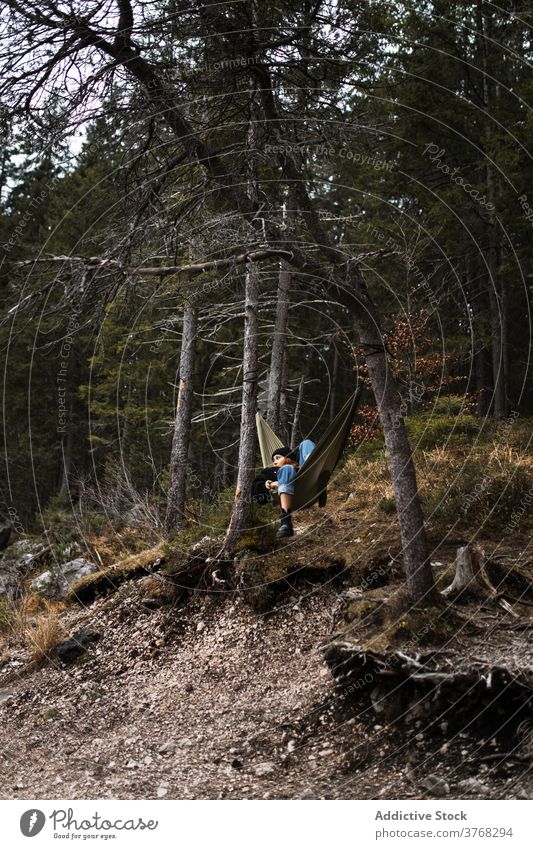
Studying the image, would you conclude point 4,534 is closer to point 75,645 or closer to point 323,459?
point 75,645

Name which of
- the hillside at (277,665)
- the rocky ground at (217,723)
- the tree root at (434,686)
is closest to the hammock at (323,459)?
the hillside at (277,665)

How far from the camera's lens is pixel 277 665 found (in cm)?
682

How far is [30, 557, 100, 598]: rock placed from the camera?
1048 cm


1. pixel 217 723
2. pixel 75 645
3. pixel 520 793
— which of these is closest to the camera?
pixel 520 793

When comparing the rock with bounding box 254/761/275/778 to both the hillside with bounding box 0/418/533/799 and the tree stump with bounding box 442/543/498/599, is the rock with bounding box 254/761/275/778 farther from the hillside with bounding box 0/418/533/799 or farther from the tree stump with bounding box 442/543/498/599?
the tree stump with bounding box 442/543/498/599

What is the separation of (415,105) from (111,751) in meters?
11.9

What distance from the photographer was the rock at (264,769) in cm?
518

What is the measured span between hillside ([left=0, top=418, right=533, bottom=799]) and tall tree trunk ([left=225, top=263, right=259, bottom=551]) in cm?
26

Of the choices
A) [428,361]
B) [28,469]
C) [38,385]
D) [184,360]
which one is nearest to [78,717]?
[184,360]

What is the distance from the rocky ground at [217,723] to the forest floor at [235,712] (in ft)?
0.05

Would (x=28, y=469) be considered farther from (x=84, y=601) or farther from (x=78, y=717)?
(x=78, y=717)

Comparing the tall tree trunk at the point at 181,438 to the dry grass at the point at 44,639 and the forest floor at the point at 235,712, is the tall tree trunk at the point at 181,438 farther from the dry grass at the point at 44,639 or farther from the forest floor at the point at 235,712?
the dry grass at the point at 44,639

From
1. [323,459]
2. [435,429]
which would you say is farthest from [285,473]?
[435,429]

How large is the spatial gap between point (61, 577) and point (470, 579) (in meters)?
6.75
